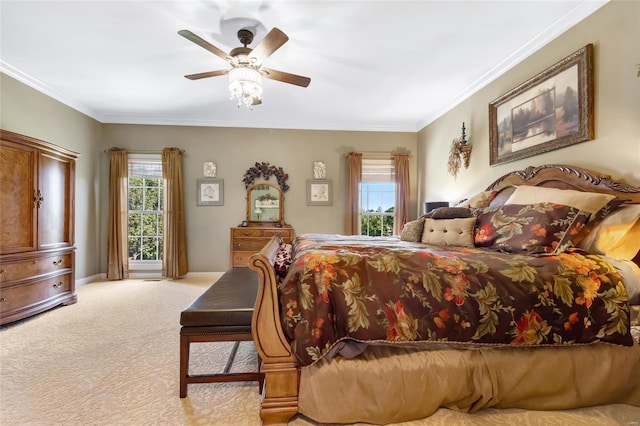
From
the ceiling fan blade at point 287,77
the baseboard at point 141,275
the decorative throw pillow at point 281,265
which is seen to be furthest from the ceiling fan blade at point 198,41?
the baseboard at point 141,275

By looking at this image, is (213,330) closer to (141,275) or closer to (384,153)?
(141,275)

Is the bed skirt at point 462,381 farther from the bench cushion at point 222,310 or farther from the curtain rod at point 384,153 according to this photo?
the curtain rod at point 384,153

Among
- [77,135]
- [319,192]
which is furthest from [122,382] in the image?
[77,135]

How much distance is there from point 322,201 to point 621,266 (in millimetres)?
3849

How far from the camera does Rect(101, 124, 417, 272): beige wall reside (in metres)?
4.75

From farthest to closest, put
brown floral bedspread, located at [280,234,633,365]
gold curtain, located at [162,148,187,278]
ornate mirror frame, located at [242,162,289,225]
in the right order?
ornate mirror frame, located at [242,162,289,225] → gold curtain, located at [162,148,187,278] → brown floral bedspread, located at [280,234,633,365]

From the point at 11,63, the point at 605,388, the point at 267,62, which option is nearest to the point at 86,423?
the point at 605,388

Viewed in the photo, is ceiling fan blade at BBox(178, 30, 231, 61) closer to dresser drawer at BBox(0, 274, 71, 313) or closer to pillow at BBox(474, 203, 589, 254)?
pillow at BBox(474, 203, 589, 254)

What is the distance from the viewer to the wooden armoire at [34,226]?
262 cm

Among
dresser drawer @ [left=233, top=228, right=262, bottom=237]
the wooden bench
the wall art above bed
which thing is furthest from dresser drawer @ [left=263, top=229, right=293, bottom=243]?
the wall art above bed

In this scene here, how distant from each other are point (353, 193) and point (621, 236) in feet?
11.5

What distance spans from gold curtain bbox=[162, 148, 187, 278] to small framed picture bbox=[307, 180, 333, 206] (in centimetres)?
218

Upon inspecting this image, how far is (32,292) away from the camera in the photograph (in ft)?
9.35

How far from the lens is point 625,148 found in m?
1.93
